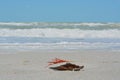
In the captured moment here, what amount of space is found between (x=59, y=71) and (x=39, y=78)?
97 centimetres

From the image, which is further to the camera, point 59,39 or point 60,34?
point 60,34

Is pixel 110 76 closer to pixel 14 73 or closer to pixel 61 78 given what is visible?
pixel 61 78

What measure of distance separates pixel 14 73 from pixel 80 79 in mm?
1442

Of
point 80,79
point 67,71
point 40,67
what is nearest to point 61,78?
point 80,79

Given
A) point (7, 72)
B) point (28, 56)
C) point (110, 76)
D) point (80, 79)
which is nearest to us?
point (80, 79)

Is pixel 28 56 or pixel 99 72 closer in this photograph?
pixel 99 72

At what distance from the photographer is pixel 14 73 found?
21.1ft

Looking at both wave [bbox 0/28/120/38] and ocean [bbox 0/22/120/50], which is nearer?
ocean [bbox 0/22/120/50]

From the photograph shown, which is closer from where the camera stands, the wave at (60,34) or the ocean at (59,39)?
the ocean at (59,39)

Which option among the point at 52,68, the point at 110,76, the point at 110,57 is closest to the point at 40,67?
the point at 52,68

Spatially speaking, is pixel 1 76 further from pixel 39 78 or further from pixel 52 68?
pixel 52 68

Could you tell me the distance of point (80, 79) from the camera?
5.65 metres

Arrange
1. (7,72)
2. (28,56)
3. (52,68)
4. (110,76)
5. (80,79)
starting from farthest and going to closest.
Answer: (28,56) < (52,68) < (7,72) < (110,76) < (80,79)

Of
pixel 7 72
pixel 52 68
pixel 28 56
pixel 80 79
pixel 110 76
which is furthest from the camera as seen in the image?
pixel 28 56
